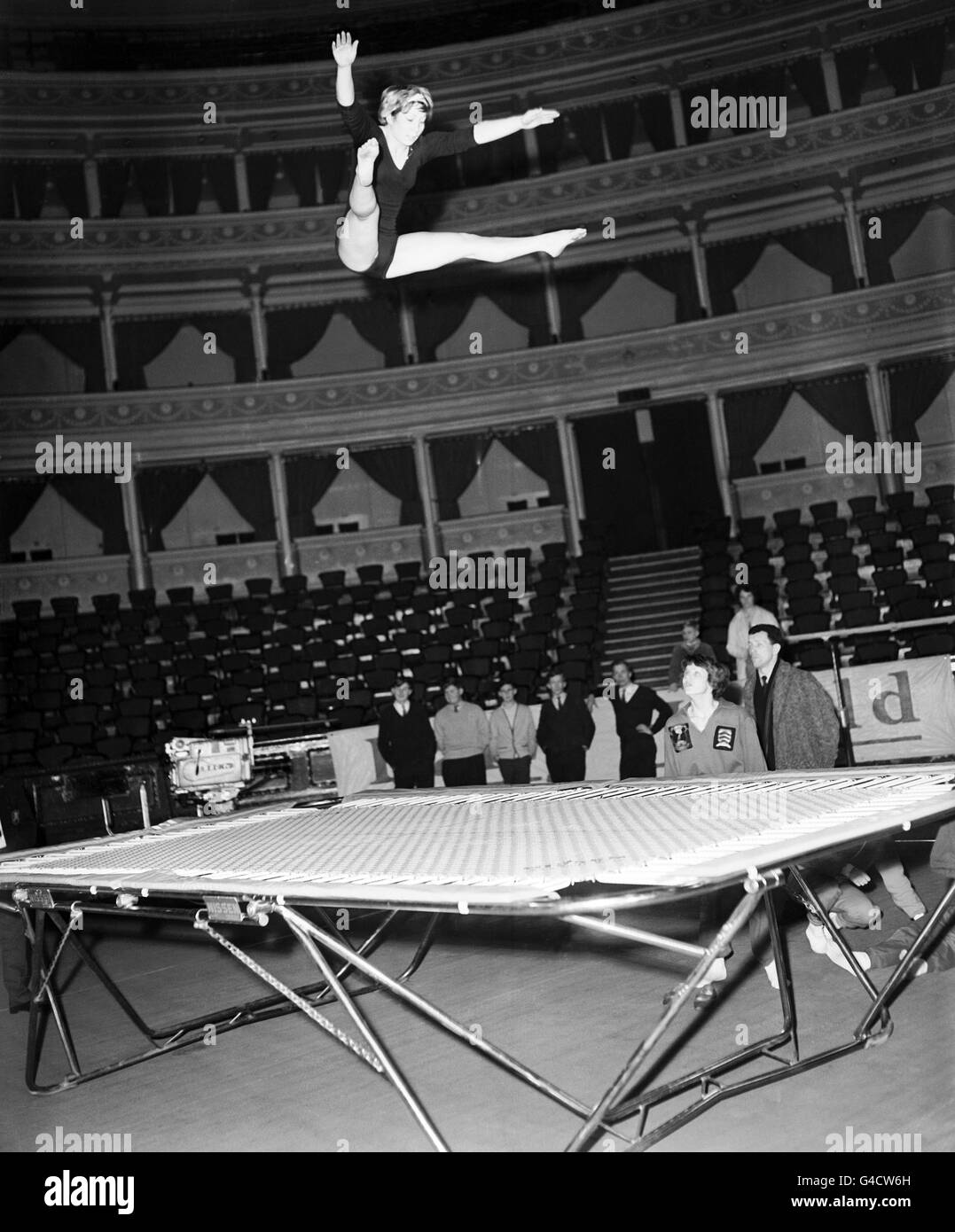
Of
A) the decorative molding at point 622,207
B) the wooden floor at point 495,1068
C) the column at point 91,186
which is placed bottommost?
the wooden floor at point 495,1068

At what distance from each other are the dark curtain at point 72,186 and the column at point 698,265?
10393mm

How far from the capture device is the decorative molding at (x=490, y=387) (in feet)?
61.8

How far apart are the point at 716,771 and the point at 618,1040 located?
1426mm

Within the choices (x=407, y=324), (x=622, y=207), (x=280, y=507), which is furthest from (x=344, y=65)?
(x=407, y=324)

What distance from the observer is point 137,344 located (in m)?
20.7

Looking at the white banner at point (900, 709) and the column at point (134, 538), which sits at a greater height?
the column at point (134, 538)

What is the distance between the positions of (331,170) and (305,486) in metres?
5.68

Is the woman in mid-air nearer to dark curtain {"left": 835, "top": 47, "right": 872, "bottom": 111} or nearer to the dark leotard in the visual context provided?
the dark leotard

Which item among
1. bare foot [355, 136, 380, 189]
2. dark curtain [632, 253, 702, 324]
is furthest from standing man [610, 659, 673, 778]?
dark curtain [632, 253, 702, 324]

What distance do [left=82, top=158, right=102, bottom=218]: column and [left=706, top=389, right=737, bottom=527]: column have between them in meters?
10.9

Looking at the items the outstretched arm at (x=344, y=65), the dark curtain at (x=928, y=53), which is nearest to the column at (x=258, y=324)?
the dark curtain at (x=928, y=53)

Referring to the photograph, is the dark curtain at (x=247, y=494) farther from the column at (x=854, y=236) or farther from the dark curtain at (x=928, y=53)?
the dark curtain at (x=928, y=53)

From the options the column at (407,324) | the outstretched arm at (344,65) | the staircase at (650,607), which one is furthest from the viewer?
the column at (407,324)

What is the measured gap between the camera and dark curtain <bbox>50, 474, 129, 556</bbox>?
20.1m
